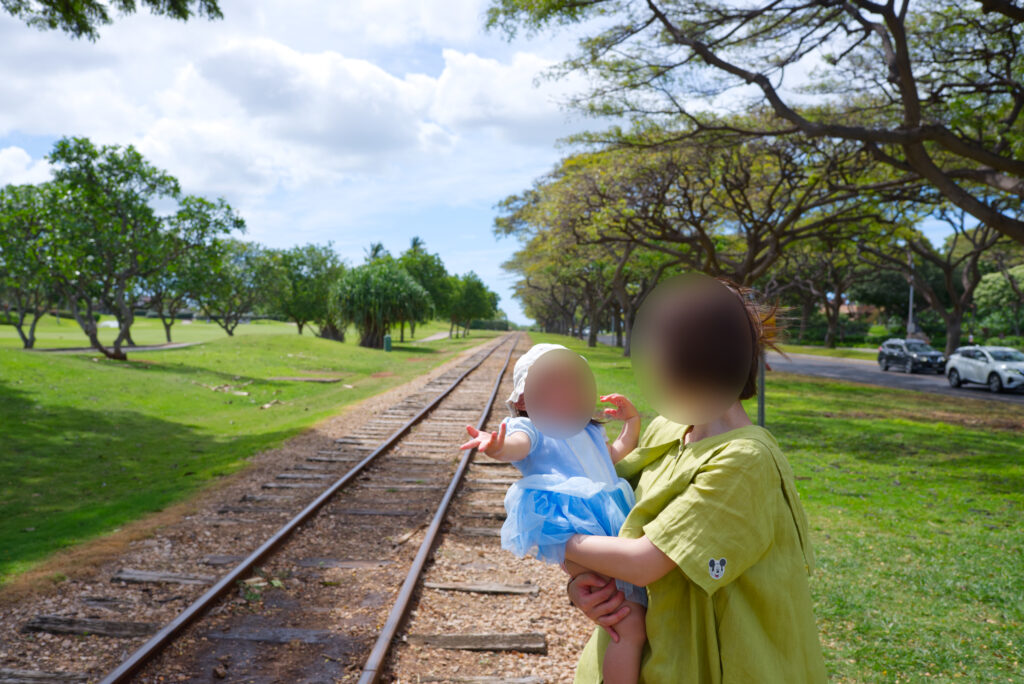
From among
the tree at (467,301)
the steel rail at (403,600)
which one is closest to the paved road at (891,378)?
the steel rail at (403,600)

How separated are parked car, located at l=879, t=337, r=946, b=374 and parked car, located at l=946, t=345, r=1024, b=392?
5232 millimetres

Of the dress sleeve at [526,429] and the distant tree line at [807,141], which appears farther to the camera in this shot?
the distant tree line at [807,141]

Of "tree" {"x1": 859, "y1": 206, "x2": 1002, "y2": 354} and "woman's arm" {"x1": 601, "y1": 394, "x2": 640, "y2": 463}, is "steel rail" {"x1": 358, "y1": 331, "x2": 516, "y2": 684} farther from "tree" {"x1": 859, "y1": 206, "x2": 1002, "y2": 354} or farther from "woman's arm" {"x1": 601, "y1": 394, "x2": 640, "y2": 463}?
"tree" {"x1": 859, "y1": 206, "x2": 1002, "y2": 354}

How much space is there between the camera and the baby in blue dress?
1500 millimetres

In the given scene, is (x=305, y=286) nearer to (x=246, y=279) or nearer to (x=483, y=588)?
(x=246, y=279)

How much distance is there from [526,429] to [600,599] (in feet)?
1.40

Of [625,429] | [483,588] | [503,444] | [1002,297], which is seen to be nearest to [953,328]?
[1002,297]

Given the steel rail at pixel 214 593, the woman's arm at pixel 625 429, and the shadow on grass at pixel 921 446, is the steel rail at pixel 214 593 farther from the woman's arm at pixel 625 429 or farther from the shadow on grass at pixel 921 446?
the shadow on grass at pixel 921 446

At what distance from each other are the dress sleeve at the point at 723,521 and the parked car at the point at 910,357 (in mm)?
31181

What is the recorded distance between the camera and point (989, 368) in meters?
21.0

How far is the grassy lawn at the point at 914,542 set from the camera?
4223 mm

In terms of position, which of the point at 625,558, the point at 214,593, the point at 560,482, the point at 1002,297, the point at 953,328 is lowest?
the point at 214,593

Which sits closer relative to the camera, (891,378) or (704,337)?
(704,337)

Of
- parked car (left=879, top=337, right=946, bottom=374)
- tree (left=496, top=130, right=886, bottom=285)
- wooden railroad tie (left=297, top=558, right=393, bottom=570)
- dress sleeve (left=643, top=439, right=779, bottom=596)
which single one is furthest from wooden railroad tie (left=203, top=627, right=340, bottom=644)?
parked car (left=879, top=337, right=946, bottom=374)
